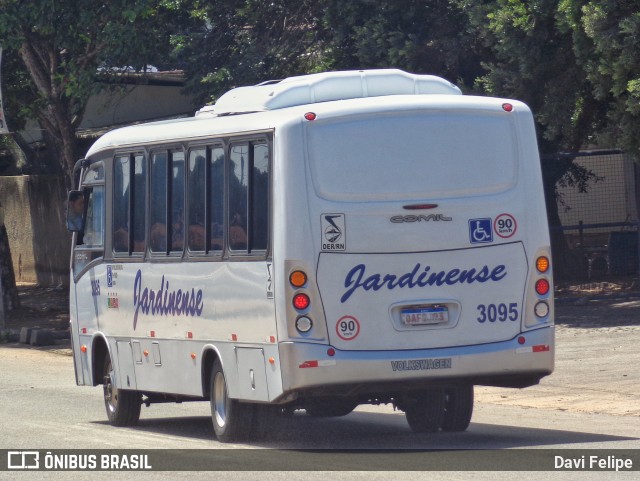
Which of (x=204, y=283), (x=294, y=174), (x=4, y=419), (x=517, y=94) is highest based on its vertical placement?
(x=517, y=94)

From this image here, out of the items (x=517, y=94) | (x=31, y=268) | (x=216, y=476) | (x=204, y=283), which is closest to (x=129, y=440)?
(x=204, y=283)

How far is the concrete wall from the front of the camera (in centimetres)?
3269

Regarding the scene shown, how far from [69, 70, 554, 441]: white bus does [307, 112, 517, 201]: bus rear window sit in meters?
0.01

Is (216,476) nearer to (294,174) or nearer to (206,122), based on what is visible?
(294,174)

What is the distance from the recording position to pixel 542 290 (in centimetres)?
1045

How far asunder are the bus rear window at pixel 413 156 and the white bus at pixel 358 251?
0.04ft

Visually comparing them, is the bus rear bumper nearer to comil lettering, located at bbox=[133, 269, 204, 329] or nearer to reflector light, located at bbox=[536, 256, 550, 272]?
reflector light, located at bbox=[536, 256, 550, 272]

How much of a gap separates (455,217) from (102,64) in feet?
52.5

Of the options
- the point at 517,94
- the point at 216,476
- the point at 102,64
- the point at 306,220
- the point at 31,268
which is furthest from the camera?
the point at 31,268

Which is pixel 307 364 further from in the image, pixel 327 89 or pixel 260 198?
pixel 327 89

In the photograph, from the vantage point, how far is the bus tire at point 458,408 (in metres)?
11.5

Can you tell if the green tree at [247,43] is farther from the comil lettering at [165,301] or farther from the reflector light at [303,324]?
the reflector light at [303,324]

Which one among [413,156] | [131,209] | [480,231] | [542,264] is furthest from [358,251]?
[131,209]

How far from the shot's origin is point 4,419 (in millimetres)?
13227
